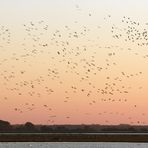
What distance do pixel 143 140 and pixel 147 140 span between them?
3.65 feet

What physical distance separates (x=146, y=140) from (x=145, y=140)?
28 cm

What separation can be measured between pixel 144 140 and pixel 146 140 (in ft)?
1.92

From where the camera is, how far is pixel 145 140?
654ft

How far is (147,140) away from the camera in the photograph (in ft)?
654

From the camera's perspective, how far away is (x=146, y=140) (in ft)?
654

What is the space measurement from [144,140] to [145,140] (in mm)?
356

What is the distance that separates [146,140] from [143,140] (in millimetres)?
846

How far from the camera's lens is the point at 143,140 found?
199500 millimetres
